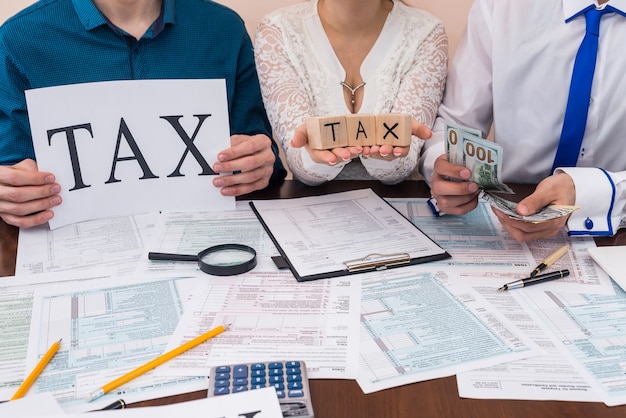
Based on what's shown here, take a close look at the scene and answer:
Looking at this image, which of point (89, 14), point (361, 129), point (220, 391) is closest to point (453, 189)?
point (361, 129)

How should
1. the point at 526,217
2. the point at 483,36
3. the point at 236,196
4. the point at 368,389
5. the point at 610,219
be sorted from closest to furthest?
the point at 368,389 → the point at 526,217 → the point at 610,219 → the point at 236,196 → the point at 483,36

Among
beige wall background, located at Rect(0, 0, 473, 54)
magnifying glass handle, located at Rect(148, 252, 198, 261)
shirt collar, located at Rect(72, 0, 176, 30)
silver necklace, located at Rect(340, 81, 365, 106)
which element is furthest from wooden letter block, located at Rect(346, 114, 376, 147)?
beige wall background, located at Rect(0, 0, 473, 54)

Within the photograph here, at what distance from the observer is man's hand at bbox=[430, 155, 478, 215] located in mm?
1174

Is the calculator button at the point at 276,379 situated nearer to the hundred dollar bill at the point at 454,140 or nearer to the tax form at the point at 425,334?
the tax form at the point at 425,334

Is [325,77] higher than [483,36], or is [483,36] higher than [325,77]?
[483,36]

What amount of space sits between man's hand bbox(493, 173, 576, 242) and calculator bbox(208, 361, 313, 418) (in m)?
0.54

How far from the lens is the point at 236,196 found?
53.0 inches

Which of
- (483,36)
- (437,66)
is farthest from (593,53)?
(437,66)

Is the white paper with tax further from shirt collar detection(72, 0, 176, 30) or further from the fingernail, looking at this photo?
the fingernail

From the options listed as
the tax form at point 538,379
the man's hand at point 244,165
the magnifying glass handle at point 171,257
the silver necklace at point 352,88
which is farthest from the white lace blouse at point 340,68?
the tax form at point 538,379

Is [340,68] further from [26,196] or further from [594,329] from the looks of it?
[594,329]

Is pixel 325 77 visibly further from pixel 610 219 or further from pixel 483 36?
pixel 610 219

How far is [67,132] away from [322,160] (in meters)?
0.51

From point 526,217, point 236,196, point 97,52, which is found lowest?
point 236,196
